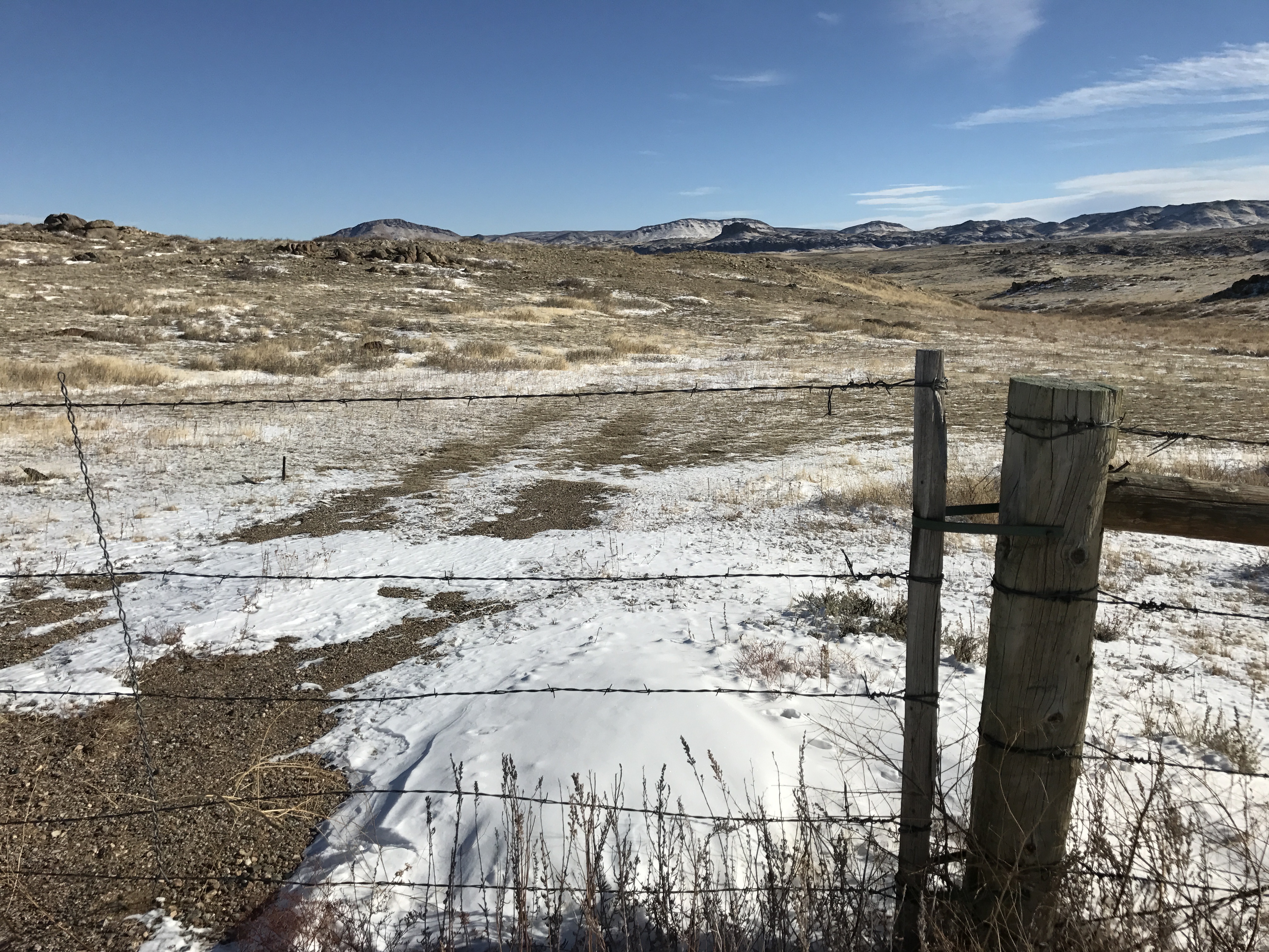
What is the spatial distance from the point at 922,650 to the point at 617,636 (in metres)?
3.64

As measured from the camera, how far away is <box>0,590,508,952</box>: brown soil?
323 cm

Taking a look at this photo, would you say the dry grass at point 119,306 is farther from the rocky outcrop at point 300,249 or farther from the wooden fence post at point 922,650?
the wooden fence post at point 922,650

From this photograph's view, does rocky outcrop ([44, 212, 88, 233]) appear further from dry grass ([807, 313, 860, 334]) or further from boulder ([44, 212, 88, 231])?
dry grass ([807, 313, 860, 334])

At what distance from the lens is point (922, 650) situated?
8.01 feet

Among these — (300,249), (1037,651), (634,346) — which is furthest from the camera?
(300,249)

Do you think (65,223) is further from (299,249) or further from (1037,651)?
(1037,651)

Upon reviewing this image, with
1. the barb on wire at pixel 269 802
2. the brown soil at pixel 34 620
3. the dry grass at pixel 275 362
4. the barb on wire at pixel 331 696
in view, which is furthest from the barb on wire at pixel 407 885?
the dry grass at pixel 275 362

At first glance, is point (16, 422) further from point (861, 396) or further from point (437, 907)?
point (861, 396)

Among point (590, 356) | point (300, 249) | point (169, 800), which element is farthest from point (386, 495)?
point (300, 249)

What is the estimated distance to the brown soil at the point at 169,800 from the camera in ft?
10.6

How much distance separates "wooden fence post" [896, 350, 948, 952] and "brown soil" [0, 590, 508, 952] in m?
2.57

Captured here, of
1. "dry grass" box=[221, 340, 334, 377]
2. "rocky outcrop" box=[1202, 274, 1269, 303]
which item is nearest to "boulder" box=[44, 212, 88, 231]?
"dry grass" box=[221, 340, 334, 377]

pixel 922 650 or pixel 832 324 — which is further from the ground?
pixel 832 324

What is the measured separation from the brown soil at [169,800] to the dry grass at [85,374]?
665 inches
